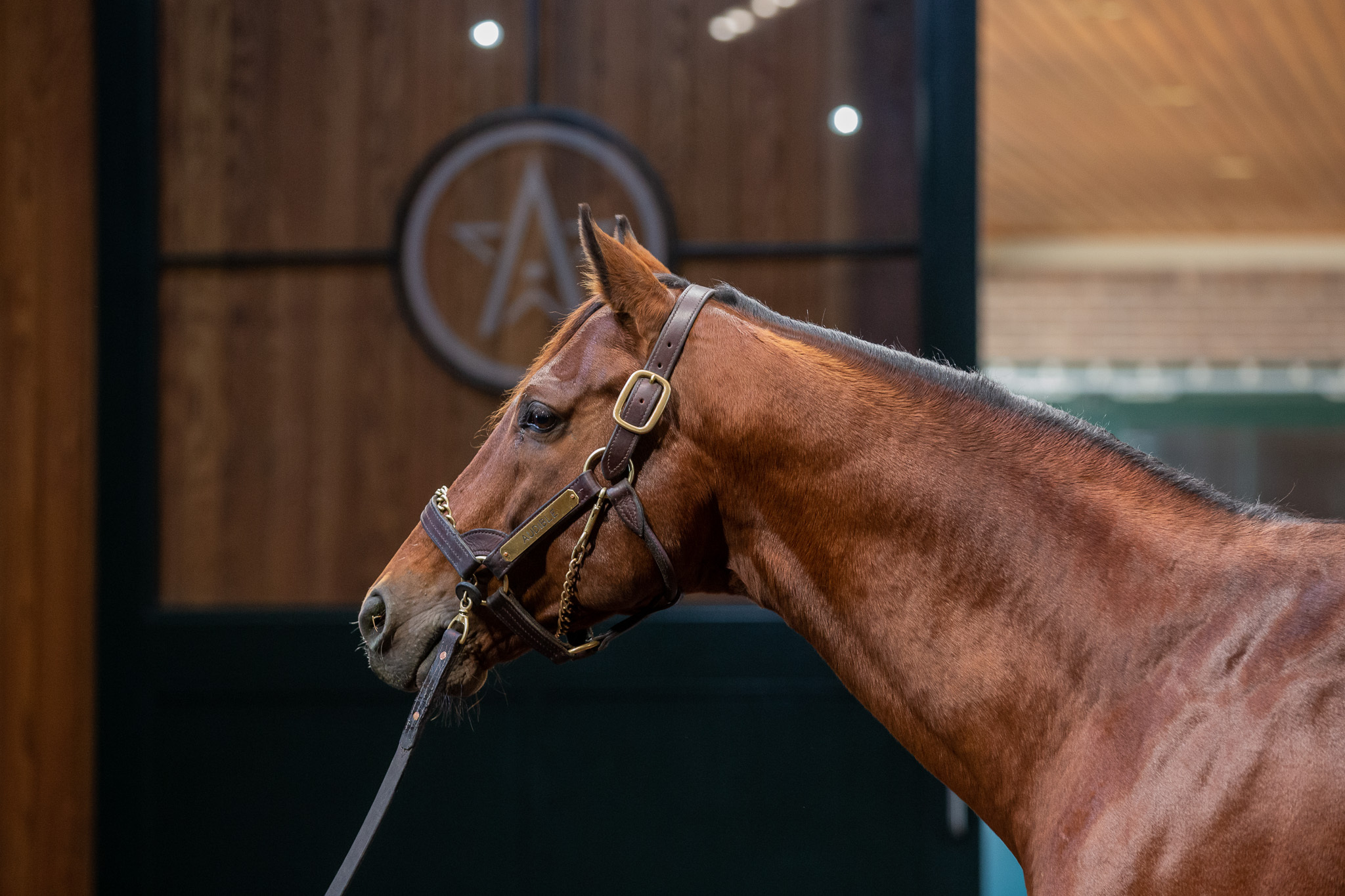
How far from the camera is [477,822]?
287 cm

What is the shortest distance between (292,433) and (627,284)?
2.08 meters

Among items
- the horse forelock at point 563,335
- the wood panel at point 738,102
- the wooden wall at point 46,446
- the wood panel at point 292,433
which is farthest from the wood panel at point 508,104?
the horse forelock at point 563,335

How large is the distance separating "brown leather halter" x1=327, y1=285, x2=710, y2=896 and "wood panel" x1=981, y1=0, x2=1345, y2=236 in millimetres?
4352

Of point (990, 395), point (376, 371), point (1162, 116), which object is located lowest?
point (990, 395)

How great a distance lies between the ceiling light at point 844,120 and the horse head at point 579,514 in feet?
5.97

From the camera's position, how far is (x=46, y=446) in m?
2.94

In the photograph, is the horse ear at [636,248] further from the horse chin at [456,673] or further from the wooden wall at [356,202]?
the wooden wall at [356,202]

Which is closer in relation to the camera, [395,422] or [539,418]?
[539,418]

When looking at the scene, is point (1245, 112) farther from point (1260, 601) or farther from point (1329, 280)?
point (1260, 601)

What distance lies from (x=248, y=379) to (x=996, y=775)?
2609 millimetres

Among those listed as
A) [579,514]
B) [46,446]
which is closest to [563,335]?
[579,514]

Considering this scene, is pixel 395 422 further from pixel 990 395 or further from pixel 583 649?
pixel 990 395

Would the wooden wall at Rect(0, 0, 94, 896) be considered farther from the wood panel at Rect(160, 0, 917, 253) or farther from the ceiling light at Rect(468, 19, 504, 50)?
the ceiling light at Rect(468, 19, 504, 50)

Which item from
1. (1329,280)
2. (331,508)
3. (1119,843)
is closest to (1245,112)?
(1329,280)
